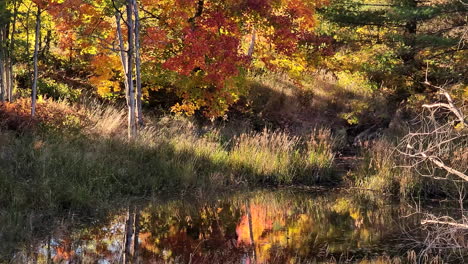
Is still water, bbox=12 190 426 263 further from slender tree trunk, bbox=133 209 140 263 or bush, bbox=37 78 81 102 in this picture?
bush, bbox=37 78 81 102

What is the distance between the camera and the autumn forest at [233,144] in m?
7.04

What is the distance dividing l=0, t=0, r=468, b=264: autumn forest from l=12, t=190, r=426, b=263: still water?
0.04 m

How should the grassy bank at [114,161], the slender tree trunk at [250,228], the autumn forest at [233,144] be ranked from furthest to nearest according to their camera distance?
1. the grassy bank at [114,161]
2. the autumn forest at [233,144]
3. the slender tree trunk at [250,228]

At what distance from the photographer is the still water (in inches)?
258

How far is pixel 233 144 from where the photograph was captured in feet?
41.6

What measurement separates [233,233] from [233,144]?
4945 millimetres

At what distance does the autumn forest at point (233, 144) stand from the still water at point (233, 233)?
39mm

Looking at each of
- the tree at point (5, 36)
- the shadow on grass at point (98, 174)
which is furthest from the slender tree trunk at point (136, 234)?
the tree at point (5, 36)

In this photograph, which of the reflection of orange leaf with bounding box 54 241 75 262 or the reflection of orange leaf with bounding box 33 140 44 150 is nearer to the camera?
the reflection of orange leaf with bounding box 54 241 75 262

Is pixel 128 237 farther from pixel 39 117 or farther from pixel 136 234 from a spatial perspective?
pixel 39 117

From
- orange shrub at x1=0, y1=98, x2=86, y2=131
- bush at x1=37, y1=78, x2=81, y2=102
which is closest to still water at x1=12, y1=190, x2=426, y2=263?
orange shrub at x1=0, y1=98, x2=86, y2=131

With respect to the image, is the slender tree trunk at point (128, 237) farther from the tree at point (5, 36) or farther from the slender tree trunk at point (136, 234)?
the tree at point (5, 36)

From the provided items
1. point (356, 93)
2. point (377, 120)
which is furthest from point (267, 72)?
point (377, 120)

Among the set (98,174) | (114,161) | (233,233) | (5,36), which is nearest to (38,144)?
(98,174)
